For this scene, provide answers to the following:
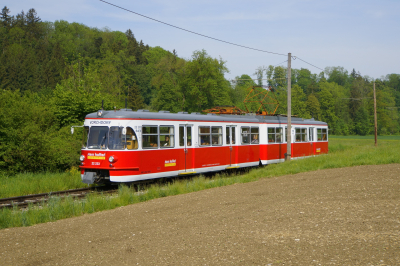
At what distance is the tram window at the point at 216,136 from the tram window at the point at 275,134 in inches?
198

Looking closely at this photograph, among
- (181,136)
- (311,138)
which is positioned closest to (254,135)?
(181,136)

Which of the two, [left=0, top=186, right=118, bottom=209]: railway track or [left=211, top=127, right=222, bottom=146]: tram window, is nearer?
[left=0, top=186, right=118, bottom=209]: railway track

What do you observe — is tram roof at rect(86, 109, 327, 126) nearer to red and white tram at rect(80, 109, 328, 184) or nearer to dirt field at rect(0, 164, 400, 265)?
red and white tram at rect(80, 109, 328, 184)

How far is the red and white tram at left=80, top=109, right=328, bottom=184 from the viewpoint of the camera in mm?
14375

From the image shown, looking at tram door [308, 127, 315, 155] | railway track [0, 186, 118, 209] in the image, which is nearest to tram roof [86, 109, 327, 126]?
railway track [0, 186, 118, 209]

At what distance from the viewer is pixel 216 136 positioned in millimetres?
19016

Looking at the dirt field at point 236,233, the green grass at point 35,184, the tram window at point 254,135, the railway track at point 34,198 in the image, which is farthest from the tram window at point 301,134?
the dirt field at point 236,233

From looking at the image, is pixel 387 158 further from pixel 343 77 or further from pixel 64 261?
pixel 343 77

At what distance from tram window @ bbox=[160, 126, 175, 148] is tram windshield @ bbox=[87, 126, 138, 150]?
4.67 ft

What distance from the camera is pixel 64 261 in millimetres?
6570

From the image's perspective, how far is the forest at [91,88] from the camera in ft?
66.5

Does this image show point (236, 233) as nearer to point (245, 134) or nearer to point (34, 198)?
point (34, 198)

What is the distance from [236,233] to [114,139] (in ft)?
26.5

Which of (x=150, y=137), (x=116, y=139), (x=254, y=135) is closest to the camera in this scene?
(x=116, y=139)
